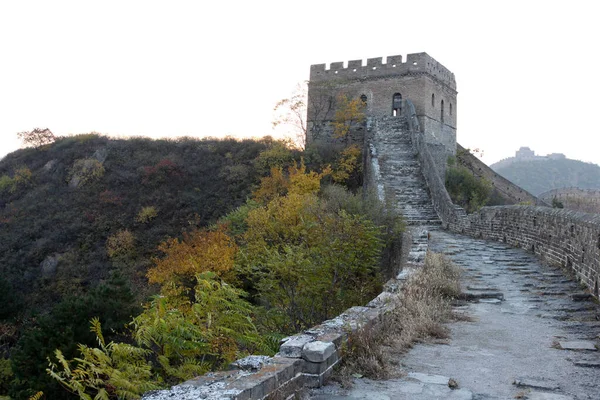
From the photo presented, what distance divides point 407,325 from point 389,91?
75.5 feet

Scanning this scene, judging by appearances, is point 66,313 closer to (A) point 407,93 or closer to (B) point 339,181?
(B) point 339,181

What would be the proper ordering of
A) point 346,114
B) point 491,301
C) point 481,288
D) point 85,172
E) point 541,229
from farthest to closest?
point 85,172
point 346,114
point 541,229
point 481,288
point 491,301

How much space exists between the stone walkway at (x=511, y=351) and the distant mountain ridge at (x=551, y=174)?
75971 millimetres

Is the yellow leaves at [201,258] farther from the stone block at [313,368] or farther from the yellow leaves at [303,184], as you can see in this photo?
the stone block at [313,368]

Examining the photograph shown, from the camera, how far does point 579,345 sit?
6156mm

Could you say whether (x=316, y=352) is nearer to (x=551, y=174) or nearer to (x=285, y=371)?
(x=285, y=371)

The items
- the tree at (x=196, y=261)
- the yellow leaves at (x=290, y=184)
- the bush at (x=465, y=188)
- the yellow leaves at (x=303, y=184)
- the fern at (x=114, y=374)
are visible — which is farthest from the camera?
the bush at (x=465, y=188)

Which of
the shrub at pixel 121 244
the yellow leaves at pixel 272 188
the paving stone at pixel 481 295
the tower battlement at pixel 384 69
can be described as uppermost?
the tower battlement at pixel 384 69

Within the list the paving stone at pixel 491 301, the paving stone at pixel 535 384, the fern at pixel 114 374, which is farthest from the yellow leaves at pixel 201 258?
the paving stone at pixel 535 384

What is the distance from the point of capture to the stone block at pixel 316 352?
15.5 ft

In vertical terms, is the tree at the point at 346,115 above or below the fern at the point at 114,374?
above

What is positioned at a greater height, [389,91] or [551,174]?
[389,91]

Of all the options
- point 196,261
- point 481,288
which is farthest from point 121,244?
point 481,288

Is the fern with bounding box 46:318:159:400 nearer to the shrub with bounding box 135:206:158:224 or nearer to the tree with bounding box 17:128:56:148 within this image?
the shrub with bounding box 135:206:158:224
